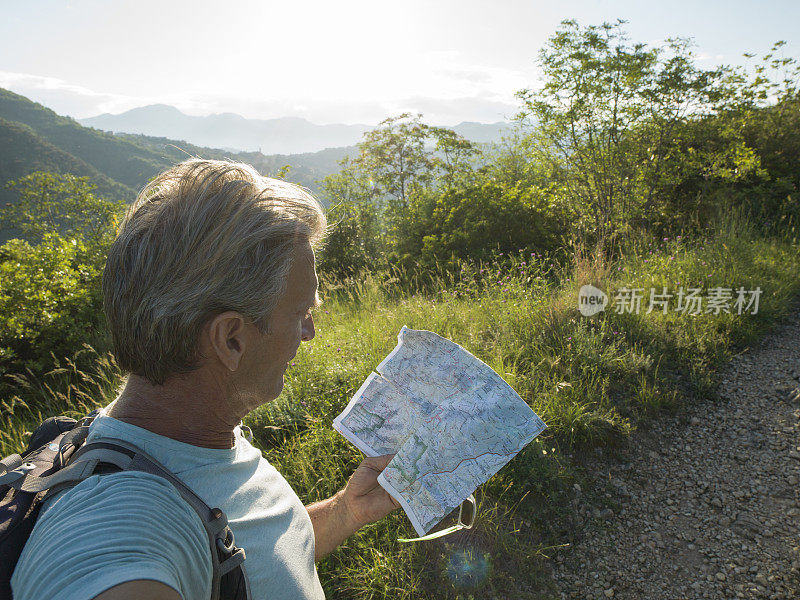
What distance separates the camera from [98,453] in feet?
2.66

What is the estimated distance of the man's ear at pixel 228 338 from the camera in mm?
1013

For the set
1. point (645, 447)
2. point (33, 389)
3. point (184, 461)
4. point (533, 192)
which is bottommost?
point (33, 389)

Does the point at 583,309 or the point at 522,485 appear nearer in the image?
the point at 522,485

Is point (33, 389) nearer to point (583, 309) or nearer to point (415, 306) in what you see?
point (415, 306)

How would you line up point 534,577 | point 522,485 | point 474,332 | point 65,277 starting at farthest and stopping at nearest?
point 65,277 < point 474,332 < point 522,485 < point 534,577

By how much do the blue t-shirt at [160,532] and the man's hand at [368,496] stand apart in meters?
0.35

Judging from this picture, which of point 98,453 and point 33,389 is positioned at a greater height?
point 98,453

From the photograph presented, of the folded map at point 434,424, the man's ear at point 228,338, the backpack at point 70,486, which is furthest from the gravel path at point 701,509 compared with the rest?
the man's ear at point 228,338

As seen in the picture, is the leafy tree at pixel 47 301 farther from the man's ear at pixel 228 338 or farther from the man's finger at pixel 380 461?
the man's ear at pixel 228 338

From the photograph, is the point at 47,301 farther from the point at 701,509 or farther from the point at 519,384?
the point at 701,509

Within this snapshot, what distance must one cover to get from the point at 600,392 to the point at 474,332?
41.8 inches

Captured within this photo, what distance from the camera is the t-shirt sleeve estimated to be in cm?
62

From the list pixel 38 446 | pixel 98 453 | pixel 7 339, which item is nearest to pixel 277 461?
pixel 38 446

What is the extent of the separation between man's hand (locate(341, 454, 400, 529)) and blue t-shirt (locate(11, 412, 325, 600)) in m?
0.35
